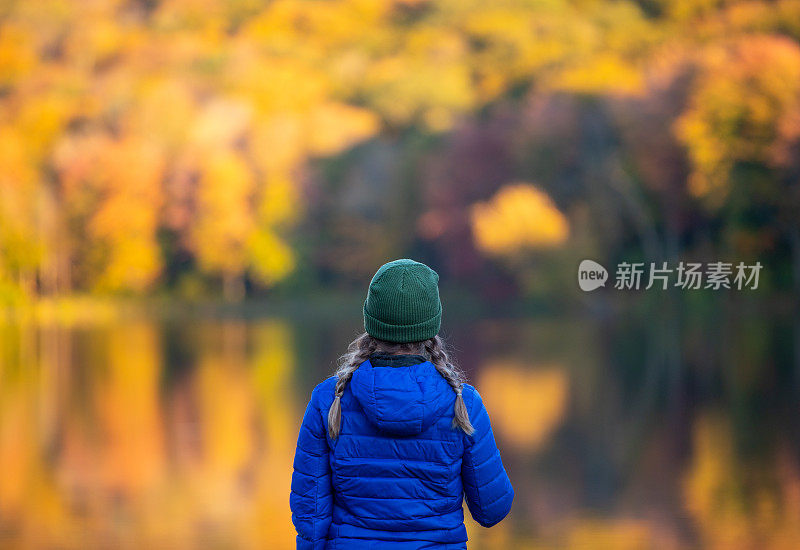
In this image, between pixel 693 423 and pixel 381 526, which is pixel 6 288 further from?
pixel 381 526

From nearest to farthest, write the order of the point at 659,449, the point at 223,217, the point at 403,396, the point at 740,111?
the point at 403,396
the point at 659,449
the point at 740,111
the point at 223,217

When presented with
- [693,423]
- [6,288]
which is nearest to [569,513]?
[693,423]

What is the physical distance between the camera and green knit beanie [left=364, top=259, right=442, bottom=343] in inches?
71.4

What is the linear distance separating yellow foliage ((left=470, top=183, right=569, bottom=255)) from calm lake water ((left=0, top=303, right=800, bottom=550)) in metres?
8.87

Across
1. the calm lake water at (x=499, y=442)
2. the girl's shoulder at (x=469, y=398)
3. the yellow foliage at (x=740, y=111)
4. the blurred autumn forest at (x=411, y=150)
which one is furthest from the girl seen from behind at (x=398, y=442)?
the yellow foliage at (x=740, y=111)

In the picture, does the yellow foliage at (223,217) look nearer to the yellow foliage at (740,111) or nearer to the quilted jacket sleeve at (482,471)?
the yellow foliage at (740,111)

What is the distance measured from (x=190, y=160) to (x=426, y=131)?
6957 mm

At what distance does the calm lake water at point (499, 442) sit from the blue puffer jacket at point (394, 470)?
2.32m

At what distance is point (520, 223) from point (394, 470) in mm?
20881

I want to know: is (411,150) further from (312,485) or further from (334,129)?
(312,485)

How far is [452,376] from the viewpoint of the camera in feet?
5.90

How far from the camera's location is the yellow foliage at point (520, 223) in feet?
72.3

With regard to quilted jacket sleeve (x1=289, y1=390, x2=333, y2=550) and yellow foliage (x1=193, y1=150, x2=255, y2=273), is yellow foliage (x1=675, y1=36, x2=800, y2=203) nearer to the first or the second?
yellow foliage (x1=193, y1=150, x2=255, y2=273)

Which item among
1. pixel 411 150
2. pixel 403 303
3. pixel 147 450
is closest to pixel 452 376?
pixel 403 303
